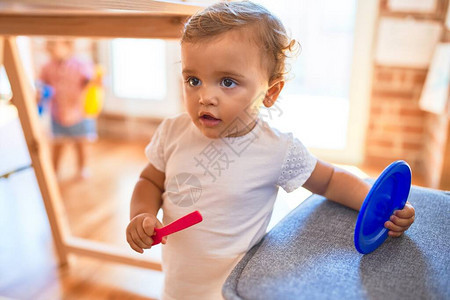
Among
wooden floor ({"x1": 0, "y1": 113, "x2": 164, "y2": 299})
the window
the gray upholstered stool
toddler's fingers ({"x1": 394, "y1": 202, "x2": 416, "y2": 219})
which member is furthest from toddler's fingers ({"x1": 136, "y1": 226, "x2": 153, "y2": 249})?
the window

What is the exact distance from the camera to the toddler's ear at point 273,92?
2.32ft

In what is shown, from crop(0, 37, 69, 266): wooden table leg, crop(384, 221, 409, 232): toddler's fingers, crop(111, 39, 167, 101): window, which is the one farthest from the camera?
crop(111, 39, 167, 101): window

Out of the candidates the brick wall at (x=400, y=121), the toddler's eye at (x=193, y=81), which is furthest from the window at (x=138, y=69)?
the toddler's eye at (x=193, y=81)

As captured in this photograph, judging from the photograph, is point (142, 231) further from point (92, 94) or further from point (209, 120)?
point (92, 94)

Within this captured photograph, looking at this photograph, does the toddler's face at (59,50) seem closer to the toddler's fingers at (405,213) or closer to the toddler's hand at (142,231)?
the toddler's hand at (142,231)

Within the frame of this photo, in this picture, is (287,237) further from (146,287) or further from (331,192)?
(146,287)

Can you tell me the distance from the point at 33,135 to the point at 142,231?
0.89m

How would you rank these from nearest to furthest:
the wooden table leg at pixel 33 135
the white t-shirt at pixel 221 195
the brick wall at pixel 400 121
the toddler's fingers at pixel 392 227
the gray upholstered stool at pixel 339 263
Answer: the gray upholstered stool at pixel 339 263 < the toddler's fingers at pixel 392 227 < the white t-shirt at pixel 221 195 < the wooden table leg at pixel 33 135 < the brick wall at pixel 400 121

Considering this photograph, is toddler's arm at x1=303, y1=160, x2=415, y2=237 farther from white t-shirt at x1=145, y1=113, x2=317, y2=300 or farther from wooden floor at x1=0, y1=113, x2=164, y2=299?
wooden floor at x1=0, y1=113, x2=164, y2=299

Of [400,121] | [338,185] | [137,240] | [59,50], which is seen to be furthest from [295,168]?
[59,50]

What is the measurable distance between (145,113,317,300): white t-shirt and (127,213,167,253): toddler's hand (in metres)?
0.09

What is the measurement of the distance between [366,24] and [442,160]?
0.92 meters

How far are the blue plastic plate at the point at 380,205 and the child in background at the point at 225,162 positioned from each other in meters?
0.04

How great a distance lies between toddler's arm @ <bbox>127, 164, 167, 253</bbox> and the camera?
1.99 ft
